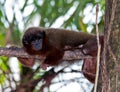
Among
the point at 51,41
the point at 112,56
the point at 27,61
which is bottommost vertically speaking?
the point at 27,61

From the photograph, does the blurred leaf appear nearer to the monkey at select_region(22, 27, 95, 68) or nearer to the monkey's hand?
the monkey at select_region(22, 27, 95, 68)

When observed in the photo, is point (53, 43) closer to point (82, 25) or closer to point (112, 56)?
point (82, 25)

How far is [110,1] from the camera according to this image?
3.35 ft

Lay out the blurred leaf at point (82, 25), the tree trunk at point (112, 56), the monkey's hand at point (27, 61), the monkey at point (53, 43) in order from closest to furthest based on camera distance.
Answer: the tree trunk at point (112, 56) → the monkey at point (53, 43) → the monkey's hand at point (27, 61) → the blurred leaf at point (82, 25)

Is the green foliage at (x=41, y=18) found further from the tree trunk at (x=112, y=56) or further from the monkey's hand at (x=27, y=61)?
the tree trunk at (x=112, y=56)

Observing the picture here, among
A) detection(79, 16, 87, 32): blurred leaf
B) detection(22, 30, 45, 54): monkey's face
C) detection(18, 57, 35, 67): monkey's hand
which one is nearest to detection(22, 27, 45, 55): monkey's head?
detection(22, 30, 45, 54): monkey's face

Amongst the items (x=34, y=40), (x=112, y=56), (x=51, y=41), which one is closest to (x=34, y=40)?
(x=34, y=40)

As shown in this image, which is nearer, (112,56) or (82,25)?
(112,56)

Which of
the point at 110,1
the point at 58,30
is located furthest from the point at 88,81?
the point at 110,1

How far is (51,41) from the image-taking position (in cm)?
242

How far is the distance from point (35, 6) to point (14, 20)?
18 centimetres

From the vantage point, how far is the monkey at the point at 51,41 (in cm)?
227

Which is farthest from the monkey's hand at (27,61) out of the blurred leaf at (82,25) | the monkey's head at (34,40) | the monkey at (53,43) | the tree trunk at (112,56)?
the tree trunk at (112,56)

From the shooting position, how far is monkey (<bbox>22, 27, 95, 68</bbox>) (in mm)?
2268
